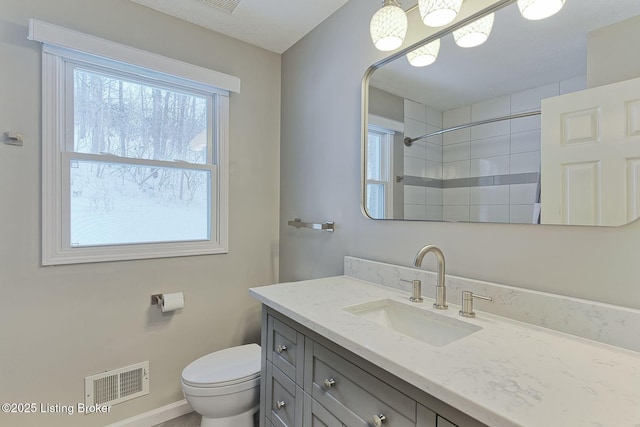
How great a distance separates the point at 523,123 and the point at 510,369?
804mm

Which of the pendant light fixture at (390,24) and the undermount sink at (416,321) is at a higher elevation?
the pendant light fixture at (390,24)

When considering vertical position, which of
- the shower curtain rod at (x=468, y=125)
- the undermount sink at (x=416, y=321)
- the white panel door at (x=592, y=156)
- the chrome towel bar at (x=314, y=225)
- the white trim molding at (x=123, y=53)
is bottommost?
the undermount sink at (x=416, y=321)

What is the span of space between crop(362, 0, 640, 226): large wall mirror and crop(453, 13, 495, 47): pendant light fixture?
0.02 meters

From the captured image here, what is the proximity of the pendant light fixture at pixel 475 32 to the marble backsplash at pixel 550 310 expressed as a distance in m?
0.94

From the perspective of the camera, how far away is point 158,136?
1.89 metres

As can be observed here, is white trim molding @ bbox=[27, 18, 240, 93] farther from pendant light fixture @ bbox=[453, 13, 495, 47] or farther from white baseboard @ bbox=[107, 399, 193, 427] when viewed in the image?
white baseboard @ bbox=[107, 399, 193, 427]

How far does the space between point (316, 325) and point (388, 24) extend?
48.0 inches

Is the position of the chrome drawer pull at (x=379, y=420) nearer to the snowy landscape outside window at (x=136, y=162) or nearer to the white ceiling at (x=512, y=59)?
the white ceiling at (x=512, y=59)

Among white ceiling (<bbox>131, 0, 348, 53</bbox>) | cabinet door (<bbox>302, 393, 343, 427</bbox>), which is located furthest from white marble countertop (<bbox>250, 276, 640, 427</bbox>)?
white ceiling (<bbox>131, 0, 348, 53</bbox>)

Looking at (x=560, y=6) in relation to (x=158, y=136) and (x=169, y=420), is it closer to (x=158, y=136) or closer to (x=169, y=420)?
(x=158, y=136)

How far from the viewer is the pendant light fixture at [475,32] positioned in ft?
3.75

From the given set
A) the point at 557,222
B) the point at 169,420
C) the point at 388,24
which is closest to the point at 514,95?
the point at 557,222

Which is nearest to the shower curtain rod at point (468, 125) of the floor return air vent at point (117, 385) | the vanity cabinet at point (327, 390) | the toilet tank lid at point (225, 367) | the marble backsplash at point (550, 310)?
the marble backsplash at point (550, 310)

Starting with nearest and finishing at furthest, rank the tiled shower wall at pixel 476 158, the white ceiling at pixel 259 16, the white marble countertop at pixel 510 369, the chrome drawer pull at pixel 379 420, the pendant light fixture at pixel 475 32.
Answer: the white marble countertop at pixel 510 369 < the chrome drawer pull at pixel 379 420 < the tiled shower wall at pixel 476 158 < the pendant light fixture at pixel 475 32 < the white ceiling at pixel 259 16
